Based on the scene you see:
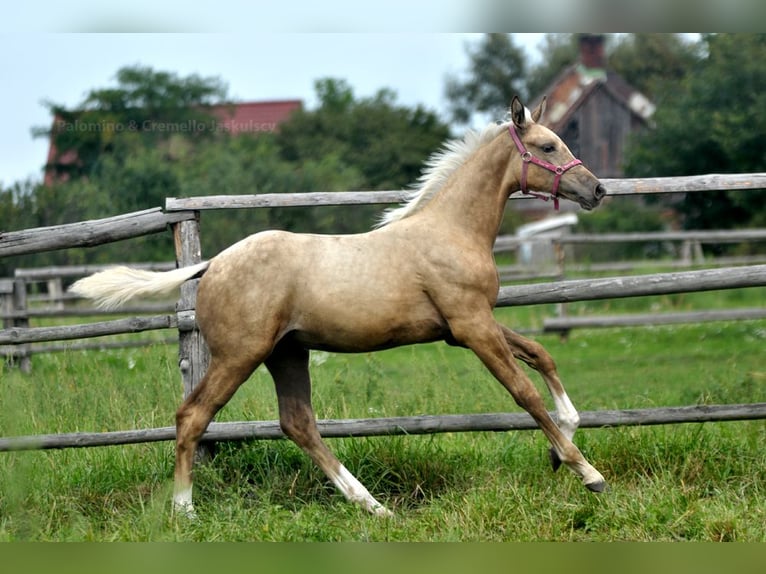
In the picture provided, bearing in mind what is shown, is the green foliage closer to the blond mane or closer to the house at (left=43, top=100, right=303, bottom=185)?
the house at (left=43, top=100, right=303, bottom=185)

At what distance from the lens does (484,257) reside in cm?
517

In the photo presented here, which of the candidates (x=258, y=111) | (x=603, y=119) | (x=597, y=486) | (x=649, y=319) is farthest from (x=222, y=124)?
(x=597, y=486)

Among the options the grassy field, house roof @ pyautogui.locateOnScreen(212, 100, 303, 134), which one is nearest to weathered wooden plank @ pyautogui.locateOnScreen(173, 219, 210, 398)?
the grassy field

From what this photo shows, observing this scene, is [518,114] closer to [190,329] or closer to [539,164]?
[539,164]

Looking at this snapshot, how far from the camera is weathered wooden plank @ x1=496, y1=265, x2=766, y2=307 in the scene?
5680 mm

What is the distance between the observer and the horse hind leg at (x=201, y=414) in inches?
200

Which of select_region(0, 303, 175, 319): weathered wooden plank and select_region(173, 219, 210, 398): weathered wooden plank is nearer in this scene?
select_region(173, 219, 210, 398): weathered wooden plank

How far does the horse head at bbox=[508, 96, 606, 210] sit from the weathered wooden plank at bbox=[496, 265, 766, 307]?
2.41 ft

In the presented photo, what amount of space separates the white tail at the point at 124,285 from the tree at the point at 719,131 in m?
17.2

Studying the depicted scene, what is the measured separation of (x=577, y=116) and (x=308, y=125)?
10.8 meters

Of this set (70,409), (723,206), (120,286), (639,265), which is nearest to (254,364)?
(120,286)

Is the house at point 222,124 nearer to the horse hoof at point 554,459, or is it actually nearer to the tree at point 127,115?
the tree at point 127,115

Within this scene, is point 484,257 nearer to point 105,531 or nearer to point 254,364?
point 254,364

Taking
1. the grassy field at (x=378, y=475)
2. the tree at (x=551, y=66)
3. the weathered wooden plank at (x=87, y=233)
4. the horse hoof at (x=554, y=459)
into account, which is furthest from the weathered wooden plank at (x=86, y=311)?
the tree at (x=551, y=66)
